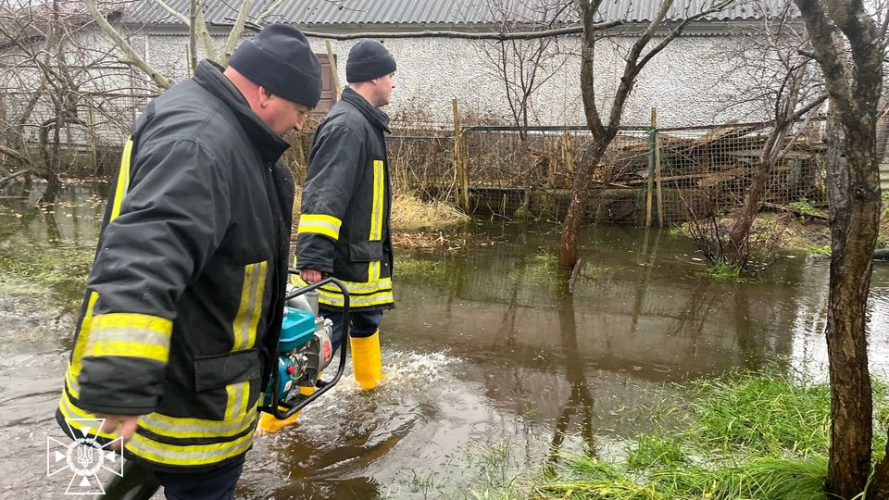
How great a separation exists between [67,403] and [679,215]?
30.2ft

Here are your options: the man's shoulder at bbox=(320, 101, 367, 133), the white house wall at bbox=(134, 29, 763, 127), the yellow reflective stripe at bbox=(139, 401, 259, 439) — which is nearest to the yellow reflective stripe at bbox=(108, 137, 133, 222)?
the yellow reflective stripe at bbox=(139, 401, 259, 439)

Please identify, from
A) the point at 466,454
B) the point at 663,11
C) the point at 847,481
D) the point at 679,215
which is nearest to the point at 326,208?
the point at 466,454

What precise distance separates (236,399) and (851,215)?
2099 millimetres

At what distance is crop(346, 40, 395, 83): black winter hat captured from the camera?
10.5 feet

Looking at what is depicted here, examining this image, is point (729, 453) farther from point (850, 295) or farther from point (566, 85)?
point (566, 85)

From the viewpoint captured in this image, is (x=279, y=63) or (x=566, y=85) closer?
(x=279, y=63)

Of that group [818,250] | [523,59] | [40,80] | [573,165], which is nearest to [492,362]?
[818,250]

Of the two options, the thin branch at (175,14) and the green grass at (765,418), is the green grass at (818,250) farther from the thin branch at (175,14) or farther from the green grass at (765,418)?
the thin branch at (175,14)

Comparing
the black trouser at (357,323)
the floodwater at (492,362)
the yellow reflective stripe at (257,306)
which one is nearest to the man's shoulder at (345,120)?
the black trouser at (357,323)

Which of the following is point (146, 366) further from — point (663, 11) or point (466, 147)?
point (466, 147)

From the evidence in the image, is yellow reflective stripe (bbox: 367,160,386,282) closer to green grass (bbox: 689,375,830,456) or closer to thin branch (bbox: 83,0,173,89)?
green grass (bbox: 689,375,830,456)

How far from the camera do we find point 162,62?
14430 millimetres

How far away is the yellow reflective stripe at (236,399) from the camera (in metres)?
1.72

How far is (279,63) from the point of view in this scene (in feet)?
5.76
